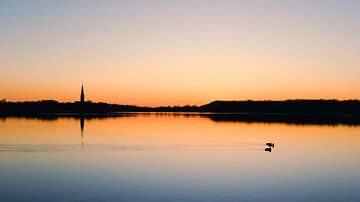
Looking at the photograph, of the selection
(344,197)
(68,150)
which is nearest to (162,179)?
(344,197)

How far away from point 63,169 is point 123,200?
40.1 feet

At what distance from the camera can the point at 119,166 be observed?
3619cm

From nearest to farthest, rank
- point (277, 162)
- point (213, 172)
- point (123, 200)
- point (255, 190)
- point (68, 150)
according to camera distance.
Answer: point (123, 200), point (255, 190), point (213, 172), point (277, 162), point (68, 150)

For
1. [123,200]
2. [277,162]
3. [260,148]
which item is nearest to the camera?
[123,200]

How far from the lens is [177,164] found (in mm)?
38688

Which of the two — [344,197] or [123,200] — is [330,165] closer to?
[344,197]

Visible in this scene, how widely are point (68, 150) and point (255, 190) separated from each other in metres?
27.2

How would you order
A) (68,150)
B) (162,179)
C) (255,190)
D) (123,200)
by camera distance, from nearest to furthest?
(123,200) < (255,190) < (162,179) < (68,150)

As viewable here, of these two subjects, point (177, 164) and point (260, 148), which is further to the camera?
point (260, 148)

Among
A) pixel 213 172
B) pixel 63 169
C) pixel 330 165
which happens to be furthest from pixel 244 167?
pixel 63 169

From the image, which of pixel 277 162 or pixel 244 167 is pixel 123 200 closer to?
pixel 244 167

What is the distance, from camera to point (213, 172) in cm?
3397

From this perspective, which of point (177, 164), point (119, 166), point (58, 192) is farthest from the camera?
point (177, 164)

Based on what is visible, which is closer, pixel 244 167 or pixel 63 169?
pixel 63 169
